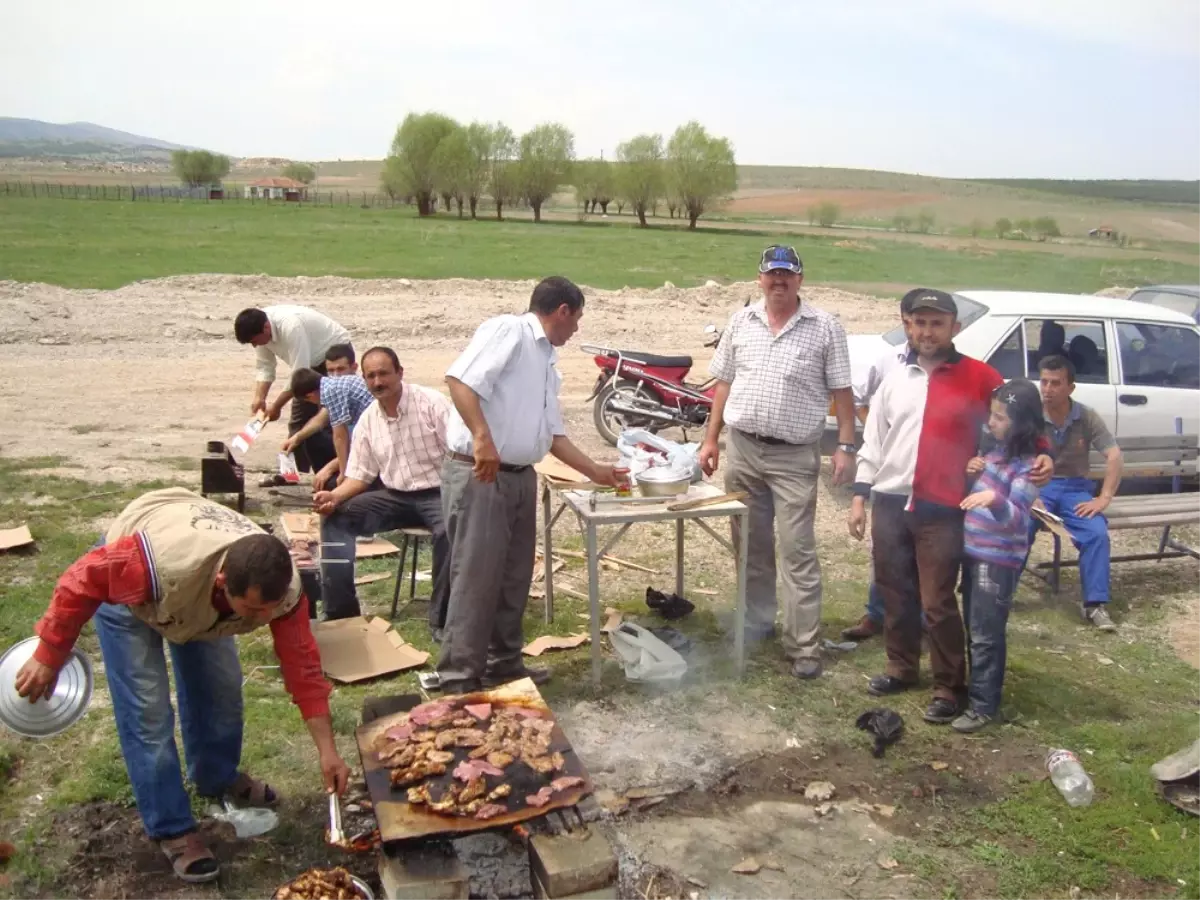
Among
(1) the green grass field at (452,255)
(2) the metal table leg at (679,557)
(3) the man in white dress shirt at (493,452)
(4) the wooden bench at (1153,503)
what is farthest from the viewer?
(1) the green grass field at (452,255)

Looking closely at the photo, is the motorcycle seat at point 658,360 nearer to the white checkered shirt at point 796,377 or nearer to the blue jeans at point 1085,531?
the blue jeans at point 1085,531

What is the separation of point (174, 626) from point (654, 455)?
106 inches

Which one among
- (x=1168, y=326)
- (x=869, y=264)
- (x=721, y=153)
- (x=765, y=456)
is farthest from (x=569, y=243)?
(x=765, y=456)

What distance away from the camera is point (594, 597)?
4.91 m

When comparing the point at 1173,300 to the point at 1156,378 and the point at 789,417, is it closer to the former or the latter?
the point at 1156,378

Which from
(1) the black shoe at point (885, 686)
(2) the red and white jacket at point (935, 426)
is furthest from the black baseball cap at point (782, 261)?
(1) the black shoe at point (885, 686)

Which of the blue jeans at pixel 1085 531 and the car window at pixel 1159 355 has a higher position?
the car window at pixel 1159 355

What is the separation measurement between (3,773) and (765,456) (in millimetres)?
3800

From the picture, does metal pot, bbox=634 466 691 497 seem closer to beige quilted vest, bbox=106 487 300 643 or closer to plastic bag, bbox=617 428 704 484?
plastic bag, bbox=617 428 704 484

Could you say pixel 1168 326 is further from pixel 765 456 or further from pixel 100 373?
pixel 100 373

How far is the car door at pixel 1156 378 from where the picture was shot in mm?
8000

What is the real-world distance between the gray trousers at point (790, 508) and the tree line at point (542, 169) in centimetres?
5454

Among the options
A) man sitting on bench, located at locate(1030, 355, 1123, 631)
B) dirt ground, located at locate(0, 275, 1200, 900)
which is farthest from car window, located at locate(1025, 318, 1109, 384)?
dirt ground, located at locate(0, 275, 1200, 900)

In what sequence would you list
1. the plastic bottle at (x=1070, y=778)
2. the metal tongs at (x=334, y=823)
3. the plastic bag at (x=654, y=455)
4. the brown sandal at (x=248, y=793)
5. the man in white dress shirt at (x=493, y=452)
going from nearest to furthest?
the metal tongs at (x=334, y=823)
the brown sandal at (x=248, y=793)
the plastic bottle at (x=1070, y=778)
the man in white dress shirt at (x=493, y=452)
the plastic bag at (x=654, y=455)
